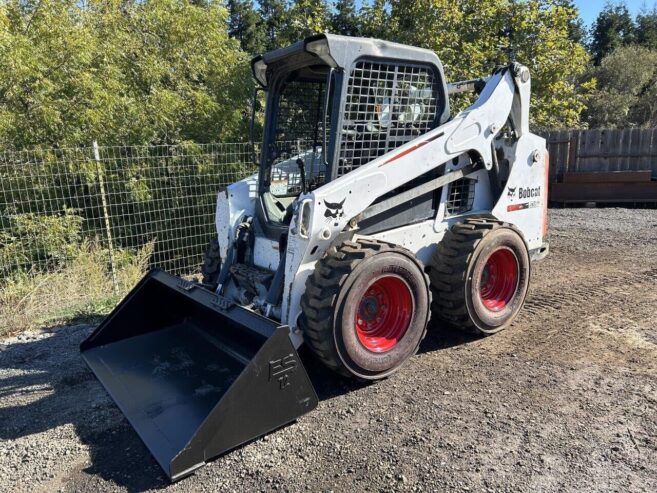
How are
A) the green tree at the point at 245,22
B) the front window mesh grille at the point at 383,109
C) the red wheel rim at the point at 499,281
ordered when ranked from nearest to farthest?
the front window mesh grille at the point at 383,109, the red wheel rim at the point at 499,281, the green tree at the point at 245,22

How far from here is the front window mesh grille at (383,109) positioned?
→ 3.88 metres

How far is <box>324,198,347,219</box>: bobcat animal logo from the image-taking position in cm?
352

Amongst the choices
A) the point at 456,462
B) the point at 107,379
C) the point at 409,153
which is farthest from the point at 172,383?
the point at 409,153

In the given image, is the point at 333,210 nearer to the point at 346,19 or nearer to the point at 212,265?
the point at 212,265

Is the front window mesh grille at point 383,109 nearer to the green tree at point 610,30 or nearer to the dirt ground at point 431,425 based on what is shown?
the dirt ground at point 431,425

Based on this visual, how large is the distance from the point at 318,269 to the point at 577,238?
6.74 meters

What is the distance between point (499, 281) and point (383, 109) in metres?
1.95

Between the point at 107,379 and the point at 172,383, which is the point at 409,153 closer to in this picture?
the point at 172,383

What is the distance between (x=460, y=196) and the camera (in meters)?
4.76

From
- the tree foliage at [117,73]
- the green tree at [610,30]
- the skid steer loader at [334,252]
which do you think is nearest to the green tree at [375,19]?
the tree foliage at [117,73]

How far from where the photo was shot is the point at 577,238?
341 inches

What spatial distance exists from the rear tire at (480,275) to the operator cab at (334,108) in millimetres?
973

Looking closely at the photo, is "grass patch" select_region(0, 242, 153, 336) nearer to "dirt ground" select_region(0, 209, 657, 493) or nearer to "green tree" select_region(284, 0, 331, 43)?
"dirt ground" select_region(0, 209, 657, 493)

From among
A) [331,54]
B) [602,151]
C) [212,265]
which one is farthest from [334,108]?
[602,151]
